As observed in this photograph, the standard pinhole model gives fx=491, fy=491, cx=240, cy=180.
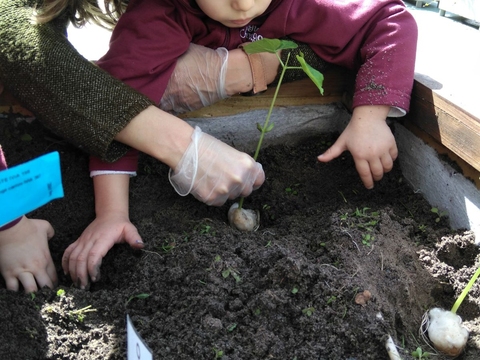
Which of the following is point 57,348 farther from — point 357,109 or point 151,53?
point 357,109

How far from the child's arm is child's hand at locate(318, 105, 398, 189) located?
0.53 metres

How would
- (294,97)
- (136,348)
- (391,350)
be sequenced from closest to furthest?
(136,348)
(391,350)
(294,97)

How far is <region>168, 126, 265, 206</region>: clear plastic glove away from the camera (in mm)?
1177

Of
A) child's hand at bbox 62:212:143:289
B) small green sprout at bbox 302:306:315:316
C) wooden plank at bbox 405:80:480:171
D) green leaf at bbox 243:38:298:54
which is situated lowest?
child's hand at bbox 62:212:143:289

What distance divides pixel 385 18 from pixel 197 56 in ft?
1.73

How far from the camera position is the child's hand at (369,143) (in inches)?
50.9

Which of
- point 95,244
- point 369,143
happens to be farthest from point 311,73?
point 95,244

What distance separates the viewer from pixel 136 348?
2.35ft

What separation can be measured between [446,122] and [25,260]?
1041 millimetres

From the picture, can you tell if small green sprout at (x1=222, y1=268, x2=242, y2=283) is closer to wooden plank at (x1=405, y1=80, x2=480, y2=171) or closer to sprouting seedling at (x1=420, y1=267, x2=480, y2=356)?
sprouting seedling at (x1=420, y1=267, x2=480, y2=356)

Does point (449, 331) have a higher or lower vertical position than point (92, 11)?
lower

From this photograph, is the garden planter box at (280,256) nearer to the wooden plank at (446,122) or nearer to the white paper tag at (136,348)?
the wooden plank at (446,122)

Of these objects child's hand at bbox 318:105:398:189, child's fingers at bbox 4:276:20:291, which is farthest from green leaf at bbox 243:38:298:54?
child's fingers at bbox 4:276:20:291

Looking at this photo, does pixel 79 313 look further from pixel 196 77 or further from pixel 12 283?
pixel 196 77
